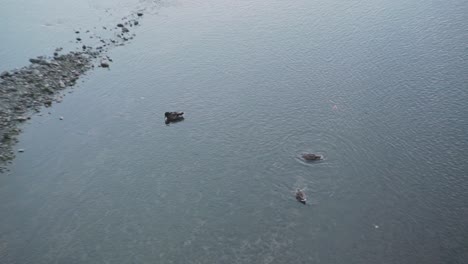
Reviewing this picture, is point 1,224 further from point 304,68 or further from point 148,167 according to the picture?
point 304,68

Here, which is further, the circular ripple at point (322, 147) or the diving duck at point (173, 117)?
the diving duck at point (173, 117)

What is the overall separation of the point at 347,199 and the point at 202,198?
1062 cm

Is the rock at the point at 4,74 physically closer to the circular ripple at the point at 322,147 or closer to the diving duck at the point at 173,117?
the diving duck at the point at 173,117

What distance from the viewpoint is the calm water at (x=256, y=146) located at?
26.4 m

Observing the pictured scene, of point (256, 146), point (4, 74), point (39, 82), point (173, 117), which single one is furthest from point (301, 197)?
point (4, 74)

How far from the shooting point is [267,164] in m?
31.9

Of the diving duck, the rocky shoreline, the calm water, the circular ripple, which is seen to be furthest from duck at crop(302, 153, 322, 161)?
the rocky shoreline

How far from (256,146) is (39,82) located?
80.9ft

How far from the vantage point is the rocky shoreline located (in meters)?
36.1

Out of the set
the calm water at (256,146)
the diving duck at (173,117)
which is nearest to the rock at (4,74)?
the calm water at (256,146)

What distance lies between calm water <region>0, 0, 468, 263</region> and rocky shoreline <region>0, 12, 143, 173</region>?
1534mm

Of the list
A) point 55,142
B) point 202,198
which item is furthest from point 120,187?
point 55,142

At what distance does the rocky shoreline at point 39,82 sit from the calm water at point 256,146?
1.53m

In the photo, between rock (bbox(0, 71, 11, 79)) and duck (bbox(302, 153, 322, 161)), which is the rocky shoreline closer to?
rock (bbox(0, 71, 11, 79))
